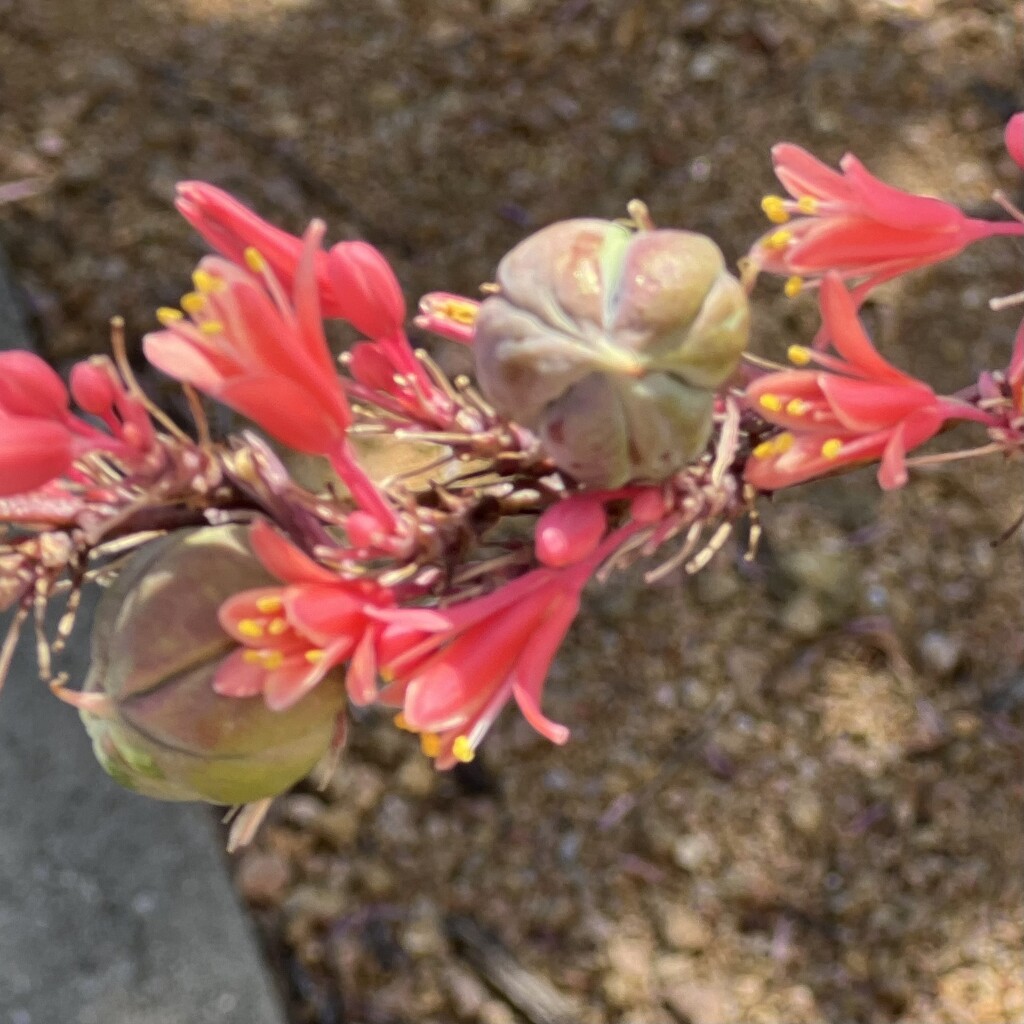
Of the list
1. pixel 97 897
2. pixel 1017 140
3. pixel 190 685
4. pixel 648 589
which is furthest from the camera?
pixel 648 589

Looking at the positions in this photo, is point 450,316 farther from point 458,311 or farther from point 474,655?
point 474,655

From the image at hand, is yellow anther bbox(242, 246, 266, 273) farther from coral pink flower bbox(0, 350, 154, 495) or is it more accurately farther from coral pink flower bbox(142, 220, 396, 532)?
coral pink flower bbox(0, 350, 154, 495)

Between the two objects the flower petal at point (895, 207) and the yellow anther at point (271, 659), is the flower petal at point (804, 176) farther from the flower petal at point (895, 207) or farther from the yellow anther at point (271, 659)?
the yellow anther at point (271, 659)

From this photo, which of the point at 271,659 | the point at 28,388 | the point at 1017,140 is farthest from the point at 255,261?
the point at 1017,140

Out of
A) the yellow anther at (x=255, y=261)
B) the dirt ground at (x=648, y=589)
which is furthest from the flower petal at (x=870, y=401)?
the dirt ground at (x=648, y=589)

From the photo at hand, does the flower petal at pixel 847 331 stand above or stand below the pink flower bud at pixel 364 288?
below

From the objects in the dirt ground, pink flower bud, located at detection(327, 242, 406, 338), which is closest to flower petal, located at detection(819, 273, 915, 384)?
pink flower bud, located at detection(327, 242, 406, 338)
